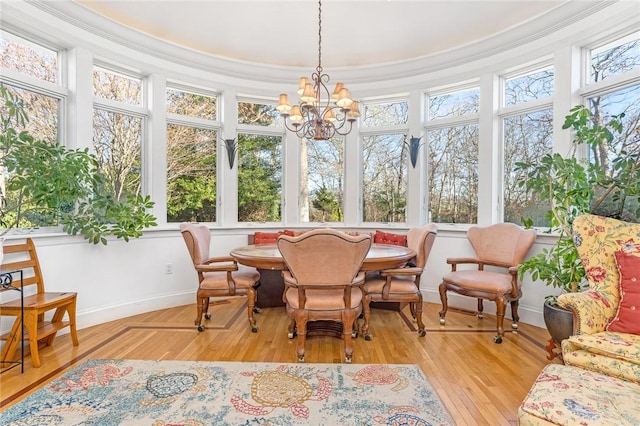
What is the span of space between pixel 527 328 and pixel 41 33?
5495mm

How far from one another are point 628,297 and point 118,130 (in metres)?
4.69

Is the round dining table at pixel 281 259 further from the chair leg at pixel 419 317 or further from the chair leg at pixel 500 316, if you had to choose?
the chair leg at pixel 500 316

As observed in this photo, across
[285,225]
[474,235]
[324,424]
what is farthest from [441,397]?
[285,225]

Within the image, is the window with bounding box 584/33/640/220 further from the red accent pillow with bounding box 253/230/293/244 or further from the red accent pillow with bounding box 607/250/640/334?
the red accent pillow with bounding box 253/230/293/244

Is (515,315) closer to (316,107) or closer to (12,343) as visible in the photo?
(316,107)

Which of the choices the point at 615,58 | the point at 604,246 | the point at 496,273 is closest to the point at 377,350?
the point at 496,273

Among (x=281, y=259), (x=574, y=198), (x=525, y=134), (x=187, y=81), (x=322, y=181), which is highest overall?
(x=187, y=81)

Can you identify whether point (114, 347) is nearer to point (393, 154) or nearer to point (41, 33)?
point (41, 33)

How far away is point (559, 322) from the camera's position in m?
2.44

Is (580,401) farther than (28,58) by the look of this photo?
No

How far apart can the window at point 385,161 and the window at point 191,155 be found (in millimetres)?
2168

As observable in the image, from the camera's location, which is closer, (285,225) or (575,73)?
(575,73)

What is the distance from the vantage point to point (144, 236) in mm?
3750

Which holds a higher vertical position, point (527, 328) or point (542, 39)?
point (542, 39)
